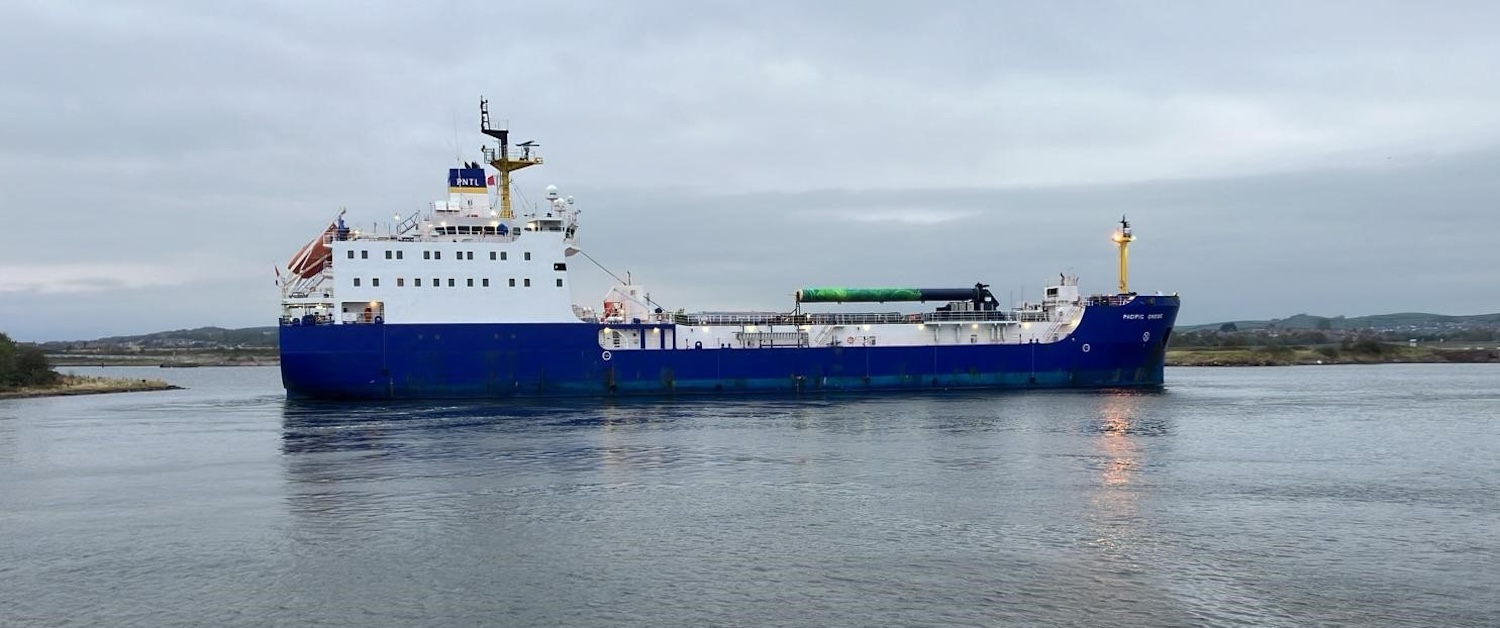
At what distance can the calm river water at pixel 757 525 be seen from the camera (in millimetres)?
12570

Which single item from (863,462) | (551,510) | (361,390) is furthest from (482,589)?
(361,390)

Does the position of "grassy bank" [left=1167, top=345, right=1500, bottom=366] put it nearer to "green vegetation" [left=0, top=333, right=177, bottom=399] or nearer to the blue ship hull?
the blue ship hull

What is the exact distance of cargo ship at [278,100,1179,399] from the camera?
4016 cm

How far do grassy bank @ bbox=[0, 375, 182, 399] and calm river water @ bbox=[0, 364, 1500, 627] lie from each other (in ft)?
84.6

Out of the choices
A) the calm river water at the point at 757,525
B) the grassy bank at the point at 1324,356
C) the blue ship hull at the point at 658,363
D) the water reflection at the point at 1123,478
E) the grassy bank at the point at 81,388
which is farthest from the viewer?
the grassy bank at the point at 1324,356

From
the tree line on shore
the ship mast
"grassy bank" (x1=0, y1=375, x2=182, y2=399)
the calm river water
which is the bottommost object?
the calm river water

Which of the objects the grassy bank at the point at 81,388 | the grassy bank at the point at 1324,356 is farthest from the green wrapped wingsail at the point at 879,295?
the grassy bank at the point at 1324,356

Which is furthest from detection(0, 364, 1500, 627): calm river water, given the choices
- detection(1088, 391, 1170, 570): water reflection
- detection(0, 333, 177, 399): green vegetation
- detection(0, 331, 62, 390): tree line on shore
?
detection(0, 331, 62, 390): tree line on shore

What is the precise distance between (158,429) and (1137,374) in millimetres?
39646

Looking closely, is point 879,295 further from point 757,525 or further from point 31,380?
point 31,380

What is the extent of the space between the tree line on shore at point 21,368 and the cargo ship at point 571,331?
953 inches

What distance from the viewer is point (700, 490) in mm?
20422

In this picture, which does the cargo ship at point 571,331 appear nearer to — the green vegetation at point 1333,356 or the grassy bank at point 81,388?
the grassy bank at point 81,388

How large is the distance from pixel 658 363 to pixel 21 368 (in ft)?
125
